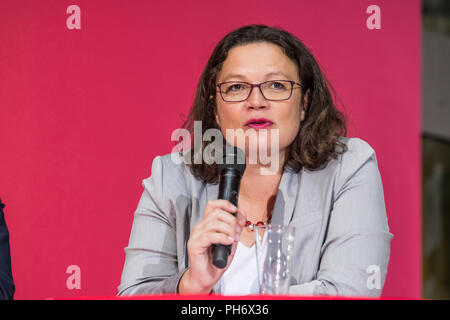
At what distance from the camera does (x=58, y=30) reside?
7.13ft

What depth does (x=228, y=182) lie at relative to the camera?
129cm

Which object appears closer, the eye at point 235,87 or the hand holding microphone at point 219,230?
the hand holding microphone at point 219,230

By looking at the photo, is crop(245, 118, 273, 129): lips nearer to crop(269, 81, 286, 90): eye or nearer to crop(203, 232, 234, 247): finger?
crop(269, 81, 286, 90): eye

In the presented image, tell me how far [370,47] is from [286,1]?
417mm

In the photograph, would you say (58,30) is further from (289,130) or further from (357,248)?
(357,248)

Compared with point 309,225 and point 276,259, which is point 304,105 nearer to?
point 309,225

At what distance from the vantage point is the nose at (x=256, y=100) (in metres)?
1.72

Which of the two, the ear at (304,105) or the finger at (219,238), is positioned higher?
the ear at (304,105)

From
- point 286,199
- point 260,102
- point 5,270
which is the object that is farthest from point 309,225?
point 5,270

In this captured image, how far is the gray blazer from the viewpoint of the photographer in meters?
1.57

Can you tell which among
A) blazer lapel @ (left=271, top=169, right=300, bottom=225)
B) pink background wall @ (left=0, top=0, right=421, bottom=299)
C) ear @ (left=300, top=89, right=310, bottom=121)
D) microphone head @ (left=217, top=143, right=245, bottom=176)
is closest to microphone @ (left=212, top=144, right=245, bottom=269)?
microphone head @ (left=217, top=143, right=245, bottom=176)

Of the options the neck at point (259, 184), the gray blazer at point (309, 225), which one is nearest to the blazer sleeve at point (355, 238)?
the gray blazer at point (309, 225)

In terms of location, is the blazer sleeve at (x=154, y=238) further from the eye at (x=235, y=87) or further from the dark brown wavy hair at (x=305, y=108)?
the eye at (x=235, y=87)
